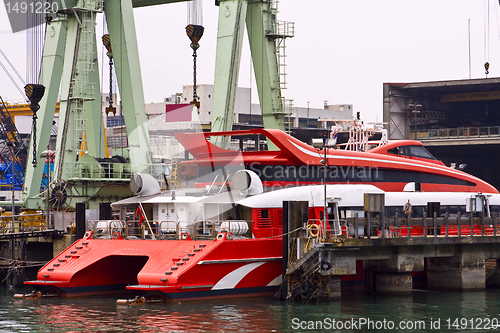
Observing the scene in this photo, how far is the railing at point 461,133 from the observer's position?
2221 inches

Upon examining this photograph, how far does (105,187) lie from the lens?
36.5 m

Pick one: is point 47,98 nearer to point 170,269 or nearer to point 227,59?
point 227,59

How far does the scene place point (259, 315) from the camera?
66.5ft

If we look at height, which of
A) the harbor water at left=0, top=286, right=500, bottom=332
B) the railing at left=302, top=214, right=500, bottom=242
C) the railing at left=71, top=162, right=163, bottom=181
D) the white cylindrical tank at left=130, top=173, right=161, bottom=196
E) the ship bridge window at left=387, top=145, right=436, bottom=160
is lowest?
the harbor water at left=0, top=286, right=500, bottom=332

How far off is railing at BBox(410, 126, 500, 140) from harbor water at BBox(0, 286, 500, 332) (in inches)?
1364

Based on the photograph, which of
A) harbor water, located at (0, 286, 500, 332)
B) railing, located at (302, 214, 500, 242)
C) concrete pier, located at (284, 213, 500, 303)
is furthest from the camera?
railing, located at (302, 214, 500, 242)

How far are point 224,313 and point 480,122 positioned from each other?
166 feet

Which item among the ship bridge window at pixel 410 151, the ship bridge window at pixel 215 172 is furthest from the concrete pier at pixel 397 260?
the ship bridge window at pixel 410 151

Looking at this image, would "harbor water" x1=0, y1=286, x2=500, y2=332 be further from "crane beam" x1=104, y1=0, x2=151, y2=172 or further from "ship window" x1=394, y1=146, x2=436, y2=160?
"crane beam" x1=104, y1=0, x2=151, y2=172

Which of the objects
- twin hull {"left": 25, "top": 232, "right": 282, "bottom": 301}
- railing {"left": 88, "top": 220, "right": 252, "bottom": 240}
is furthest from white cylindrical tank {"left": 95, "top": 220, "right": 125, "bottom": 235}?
twin hull {"left": 25, "top": 232, "right": 282, "bottom": 301}

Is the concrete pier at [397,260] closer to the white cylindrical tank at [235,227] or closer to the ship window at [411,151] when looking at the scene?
the white cylindrical tank at [235,227]

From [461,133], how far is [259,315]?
41441mm

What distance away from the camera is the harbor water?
1878 cm

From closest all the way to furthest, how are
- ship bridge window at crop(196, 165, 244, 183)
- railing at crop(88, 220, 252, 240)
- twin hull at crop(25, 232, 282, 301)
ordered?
1. twin hull at crop(25, 232, 282, 301)
2. railing at crop(88, 220, 252, 240)
3. ship bridge window at crop(196, 165, 244, 183)
